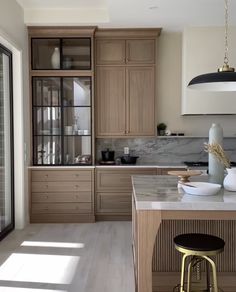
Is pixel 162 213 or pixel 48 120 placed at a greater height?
pixel 48 120

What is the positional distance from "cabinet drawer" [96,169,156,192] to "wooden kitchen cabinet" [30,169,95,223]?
125mm

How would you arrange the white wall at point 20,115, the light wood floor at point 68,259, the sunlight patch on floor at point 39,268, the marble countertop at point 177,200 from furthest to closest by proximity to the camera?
the white wall at point 20,115
the sunlight patch on floor at point 39,268
the light wood floor at point 68,259
the marble countertop at point 177,200

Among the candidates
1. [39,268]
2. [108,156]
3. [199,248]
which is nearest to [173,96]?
[108,156]

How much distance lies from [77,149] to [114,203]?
1026 millimetres

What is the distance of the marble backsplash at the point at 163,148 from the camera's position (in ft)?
19.1

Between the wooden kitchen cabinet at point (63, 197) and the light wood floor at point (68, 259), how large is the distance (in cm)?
21

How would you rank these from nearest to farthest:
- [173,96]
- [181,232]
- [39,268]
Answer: [181,232], [39,268], [173,96]

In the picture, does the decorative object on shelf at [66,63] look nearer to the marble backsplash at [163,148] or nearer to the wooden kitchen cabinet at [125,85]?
the wooden kitchen cabinet at [125,85]

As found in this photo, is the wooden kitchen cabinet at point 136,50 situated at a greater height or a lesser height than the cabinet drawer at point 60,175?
greater

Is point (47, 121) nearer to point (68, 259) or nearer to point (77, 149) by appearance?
point (77, 149)

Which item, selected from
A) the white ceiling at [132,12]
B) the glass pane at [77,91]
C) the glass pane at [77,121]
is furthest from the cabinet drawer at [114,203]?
the white ceiling at [132,12]

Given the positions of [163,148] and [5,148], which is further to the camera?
[163,148]

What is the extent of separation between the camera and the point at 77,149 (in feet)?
18.6

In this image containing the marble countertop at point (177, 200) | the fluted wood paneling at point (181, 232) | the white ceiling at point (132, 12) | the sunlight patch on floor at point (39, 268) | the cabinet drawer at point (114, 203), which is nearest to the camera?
the marble countertop at point (177, 200)
